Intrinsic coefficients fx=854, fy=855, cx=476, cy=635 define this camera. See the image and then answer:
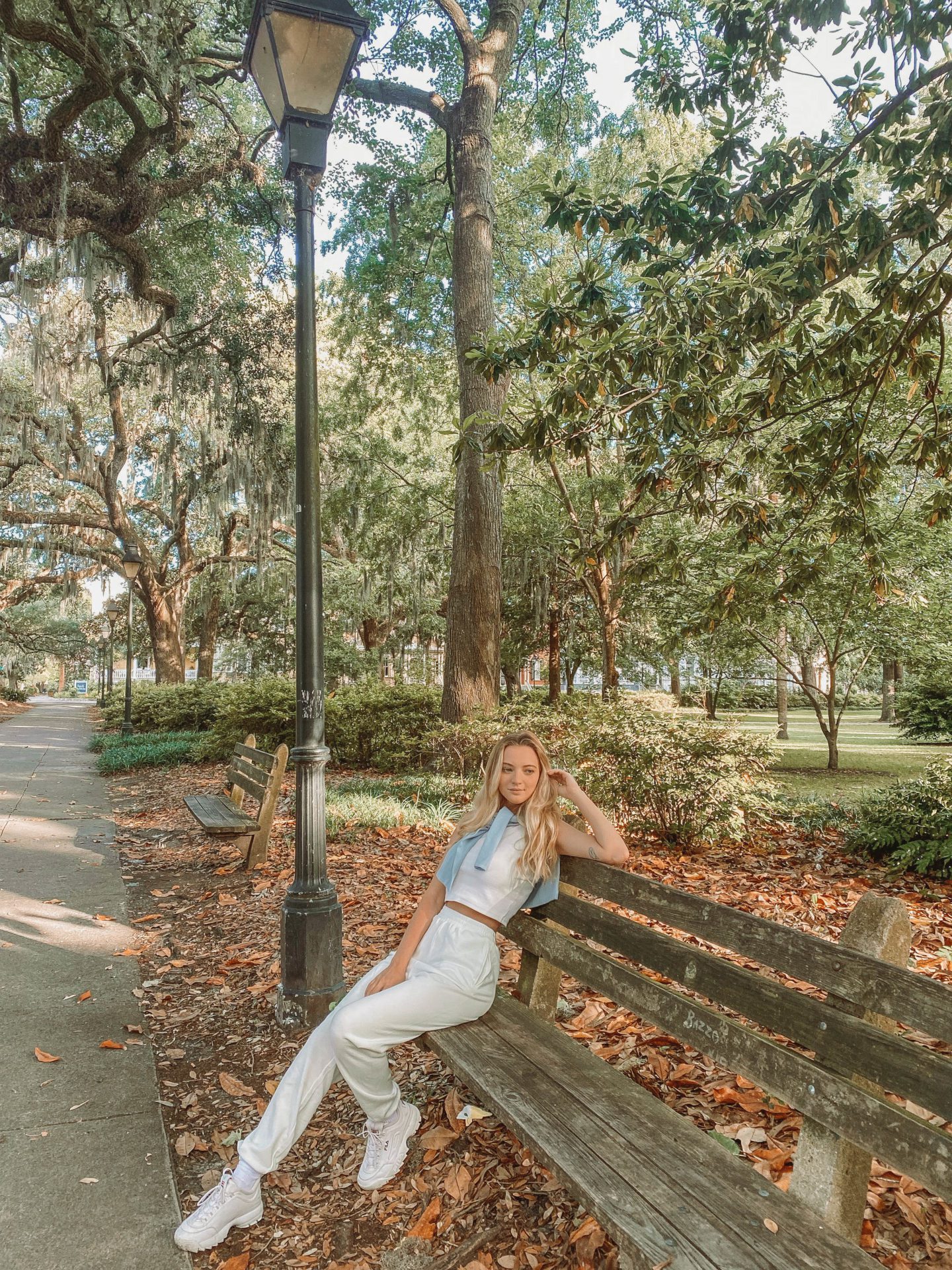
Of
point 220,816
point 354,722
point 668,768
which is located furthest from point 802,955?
point 354,722

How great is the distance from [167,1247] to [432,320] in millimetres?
14575

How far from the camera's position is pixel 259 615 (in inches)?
1280

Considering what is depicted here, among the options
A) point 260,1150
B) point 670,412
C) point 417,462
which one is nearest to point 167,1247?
point 260,1150

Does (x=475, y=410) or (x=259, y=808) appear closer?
(x=259, y=808)

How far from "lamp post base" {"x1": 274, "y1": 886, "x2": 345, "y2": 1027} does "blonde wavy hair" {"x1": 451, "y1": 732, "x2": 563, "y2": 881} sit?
1.13m

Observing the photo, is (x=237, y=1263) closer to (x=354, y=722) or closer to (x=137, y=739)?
(x=354, y=722)

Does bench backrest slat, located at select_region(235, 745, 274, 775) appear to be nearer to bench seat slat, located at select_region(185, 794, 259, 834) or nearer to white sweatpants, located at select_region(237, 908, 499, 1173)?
bench seat slat, located at select_region(185, 794, 259, 834)

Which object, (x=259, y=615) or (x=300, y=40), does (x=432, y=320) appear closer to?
(x=300, y=40)

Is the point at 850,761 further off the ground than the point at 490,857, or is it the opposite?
the point at 490,857

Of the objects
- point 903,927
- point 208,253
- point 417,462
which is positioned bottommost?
point 903,927

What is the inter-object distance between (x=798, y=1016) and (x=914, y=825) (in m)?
4.72

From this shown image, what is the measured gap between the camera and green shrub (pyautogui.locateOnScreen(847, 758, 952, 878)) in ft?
19.2

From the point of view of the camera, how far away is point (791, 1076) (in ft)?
6.71

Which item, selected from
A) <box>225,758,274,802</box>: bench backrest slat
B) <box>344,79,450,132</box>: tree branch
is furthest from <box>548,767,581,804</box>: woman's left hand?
<box>344,79,450,132</box>: tree branch
